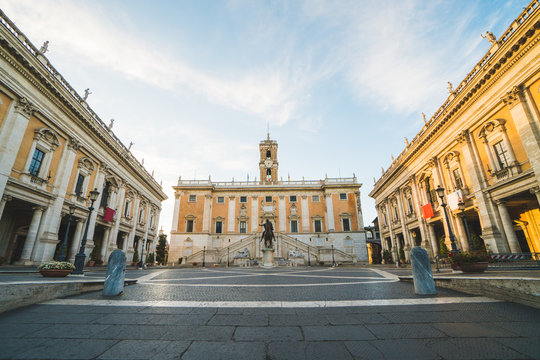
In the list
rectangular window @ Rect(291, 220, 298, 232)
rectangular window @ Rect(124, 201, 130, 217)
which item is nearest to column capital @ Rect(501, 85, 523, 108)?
rectangular window @ Rect(291, 220, 298, 232)

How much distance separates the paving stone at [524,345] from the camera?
100 inches

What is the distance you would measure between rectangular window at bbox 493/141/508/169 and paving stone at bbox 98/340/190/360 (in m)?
19.9

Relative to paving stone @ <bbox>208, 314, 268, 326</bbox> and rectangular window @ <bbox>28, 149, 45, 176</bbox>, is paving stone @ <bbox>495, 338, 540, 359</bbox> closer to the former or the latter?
paving stone @ <bbox>208, 314, 268, 326</bbox>

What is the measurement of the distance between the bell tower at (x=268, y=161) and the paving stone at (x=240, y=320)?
41125 mm

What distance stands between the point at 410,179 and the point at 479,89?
38.7 feet

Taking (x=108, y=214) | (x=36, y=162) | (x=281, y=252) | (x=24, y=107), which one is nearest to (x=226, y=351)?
(x=24, y=107)

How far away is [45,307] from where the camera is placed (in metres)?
4.83

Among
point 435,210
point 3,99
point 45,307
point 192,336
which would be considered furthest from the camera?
point 435,210

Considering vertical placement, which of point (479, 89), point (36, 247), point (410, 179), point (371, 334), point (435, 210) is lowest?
point (371, 334)

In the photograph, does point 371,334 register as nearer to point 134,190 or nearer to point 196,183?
point 134,190

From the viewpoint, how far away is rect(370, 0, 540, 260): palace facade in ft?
42.5

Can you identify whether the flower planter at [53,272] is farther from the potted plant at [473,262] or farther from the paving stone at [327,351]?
the potted plant at [473,262]

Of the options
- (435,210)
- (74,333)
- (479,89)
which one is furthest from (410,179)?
(74,333)

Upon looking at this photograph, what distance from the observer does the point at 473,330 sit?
3.32 meters
